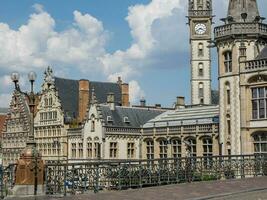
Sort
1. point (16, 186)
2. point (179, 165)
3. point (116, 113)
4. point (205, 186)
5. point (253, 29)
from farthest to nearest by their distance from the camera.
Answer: point (116, 113), point (253, 29), point (179, 165), point (205, 186), point (16, 186)

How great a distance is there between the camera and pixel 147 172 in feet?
87.7

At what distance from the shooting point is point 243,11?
4656 cm

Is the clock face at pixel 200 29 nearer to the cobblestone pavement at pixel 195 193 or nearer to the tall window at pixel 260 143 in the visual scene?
the tall window at pixel 260 143

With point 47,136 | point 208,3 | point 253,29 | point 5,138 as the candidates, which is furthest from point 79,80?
point 253,29

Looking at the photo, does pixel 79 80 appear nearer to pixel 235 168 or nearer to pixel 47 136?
pixel 47 136

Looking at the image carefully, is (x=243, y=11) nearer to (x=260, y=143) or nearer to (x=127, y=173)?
(x=260, y=143)

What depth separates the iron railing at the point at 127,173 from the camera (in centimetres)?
2445

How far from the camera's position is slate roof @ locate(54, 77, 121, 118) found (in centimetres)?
6975

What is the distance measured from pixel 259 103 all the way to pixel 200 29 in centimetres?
4027

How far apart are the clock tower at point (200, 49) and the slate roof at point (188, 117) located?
54.8 feet

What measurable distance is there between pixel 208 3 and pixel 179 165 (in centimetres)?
5802

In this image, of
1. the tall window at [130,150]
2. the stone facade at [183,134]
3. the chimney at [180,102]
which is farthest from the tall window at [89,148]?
the chimney at [180,102]

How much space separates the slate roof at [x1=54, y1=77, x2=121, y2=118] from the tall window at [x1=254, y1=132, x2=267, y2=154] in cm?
3037

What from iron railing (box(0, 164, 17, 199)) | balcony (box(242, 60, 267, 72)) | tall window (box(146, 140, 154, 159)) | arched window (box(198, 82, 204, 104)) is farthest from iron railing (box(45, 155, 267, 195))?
arched window (box(198, 82, 204, 104))
